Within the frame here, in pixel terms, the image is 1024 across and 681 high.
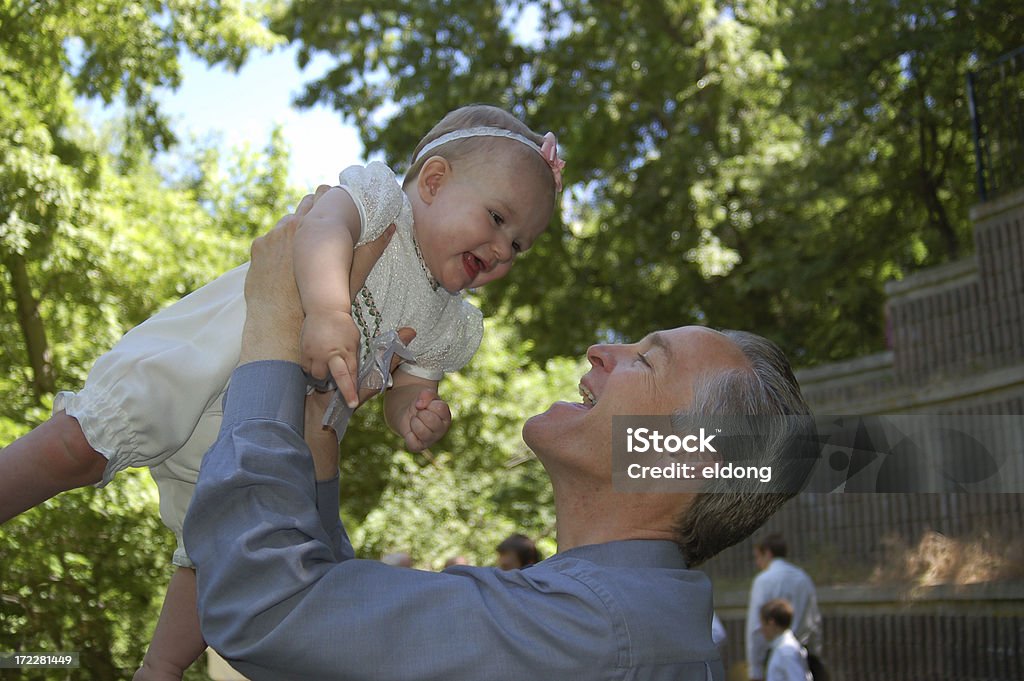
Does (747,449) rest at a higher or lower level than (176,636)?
higher

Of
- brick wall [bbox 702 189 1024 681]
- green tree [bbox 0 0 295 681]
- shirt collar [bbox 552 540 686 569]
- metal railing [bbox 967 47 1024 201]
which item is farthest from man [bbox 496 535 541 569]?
metal railing [bbox 967 47 1024 201]

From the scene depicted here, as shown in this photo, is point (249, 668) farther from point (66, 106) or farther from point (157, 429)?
point (66, 106)

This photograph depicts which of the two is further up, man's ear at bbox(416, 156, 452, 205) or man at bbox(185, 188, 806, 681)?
man's ear at bbox(416, 156, 452, 205)

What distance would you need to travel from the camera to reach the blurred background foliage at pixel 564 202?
796cm

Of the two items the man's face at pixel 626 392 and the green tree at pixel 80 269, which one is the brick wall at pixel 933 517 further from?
the man's face at pixel 626 392

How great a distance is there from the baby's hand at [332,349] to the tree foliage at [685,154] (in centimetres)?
987

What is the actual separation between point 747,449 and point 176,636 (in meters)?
1.08

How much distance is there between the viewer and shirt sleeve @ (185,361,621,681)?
53.4 inches

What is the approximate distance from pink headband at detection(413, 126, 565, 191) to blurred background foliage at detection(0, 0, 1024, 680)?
18.7ft

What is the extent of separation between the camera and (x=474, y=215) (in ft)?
7.46

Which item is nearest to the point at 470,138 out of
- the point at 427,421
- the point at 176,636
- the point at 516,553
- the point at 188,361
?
the point at 427,421

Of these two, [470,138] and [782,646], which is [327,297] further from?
[782,646]

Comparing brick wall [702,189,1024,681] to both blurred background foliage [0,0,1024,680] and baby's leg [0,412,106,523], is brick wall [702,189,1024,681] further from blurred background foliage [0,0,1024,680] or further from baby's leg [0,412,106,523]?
baby's leg [0,412,106,523]

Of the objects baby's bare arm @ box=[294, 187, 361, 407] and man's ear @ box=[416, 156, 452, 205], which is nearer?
baby's bare arm @ box=[294, 187, 361, 407]
